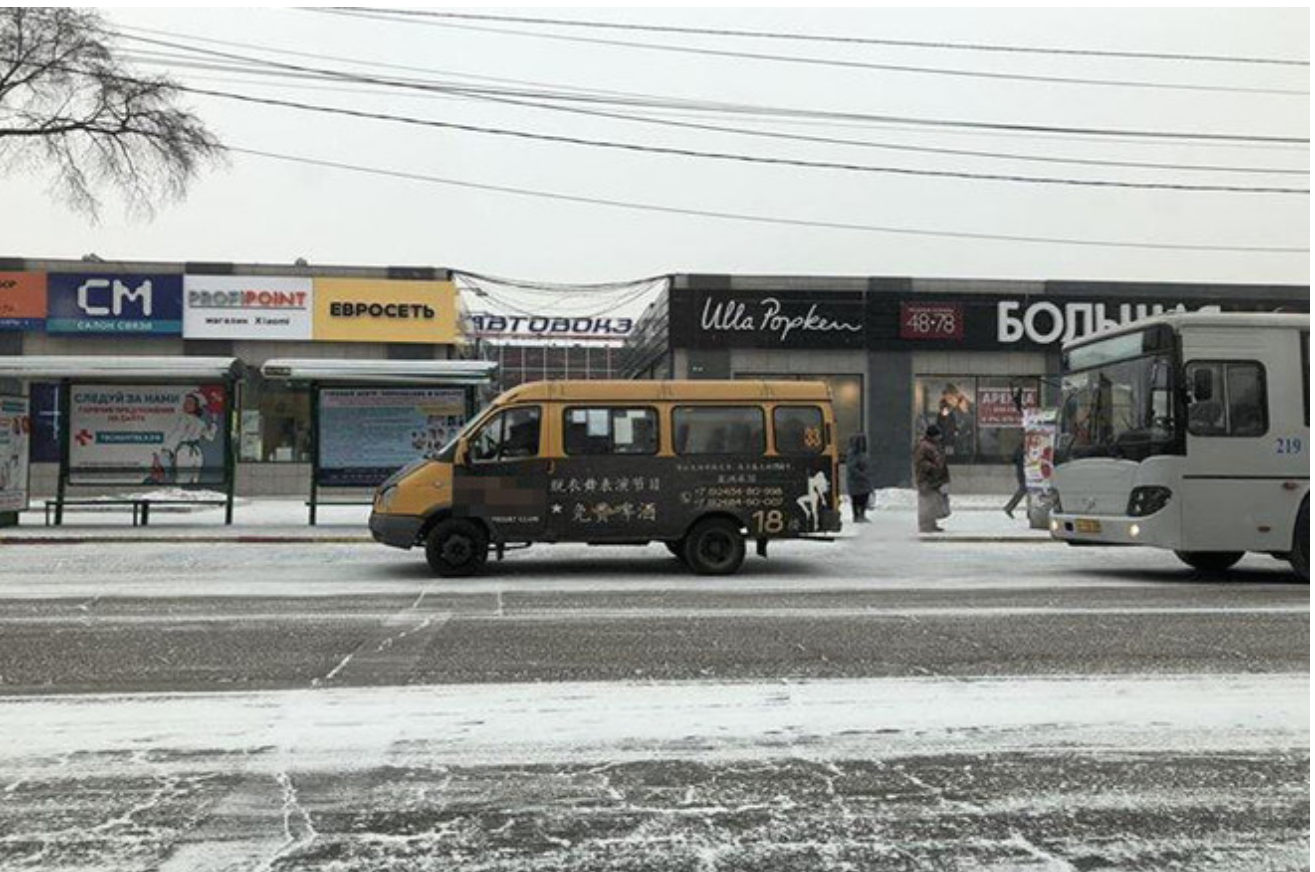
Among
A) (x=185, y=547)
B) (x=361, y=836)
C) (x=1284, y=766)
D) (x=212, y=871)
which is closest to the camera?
(x=212, y=871)

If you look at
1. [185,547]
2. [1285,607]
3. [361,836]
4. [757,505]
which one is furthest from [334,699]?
[185,547]

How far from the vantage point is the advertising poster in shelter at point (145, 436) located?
1762 cm

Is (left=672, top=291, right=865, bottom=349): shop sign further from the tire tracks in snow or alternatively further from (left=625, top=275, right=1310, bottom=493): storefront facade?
the tire tracks in snow

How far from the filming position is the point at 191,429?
58.4ft

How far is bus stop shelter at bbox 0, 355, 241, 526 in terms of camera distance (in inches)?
689

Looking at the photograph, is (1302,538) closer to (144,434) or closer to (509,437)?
(509,437)

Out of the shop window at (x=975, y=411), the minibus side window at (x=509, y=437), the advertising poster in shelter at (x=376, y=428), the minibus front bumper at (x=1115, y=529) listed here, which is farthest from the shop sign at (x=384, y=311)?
the minibus front bumper at (x=1115, y=529)

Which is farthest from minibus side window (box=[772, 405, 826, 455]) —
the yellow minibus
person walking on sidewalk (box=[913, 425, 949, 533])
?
person walking on sidewalk (box=[913, 425, 949, 533])

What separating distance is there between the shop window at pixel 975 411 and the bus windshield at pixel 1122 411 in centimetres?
1380

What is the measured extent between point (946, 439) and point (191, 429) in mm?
17518

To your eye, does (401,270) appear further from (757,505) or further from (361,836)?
(361,836)

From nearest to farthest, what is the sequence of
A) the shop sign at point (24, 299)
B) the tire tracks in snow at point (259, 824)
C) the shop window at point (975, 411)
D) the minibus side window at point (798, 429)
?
the tire tracks in snow at point (259, 824), the minibus side window at point (798, 429), the shop sign at point (24, 299), the shop window at point (975, 411)

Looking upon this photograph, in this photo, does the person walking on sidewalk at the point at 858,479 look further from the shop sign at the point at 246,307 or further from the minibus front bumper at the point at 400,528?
the shop sign at the point at 246,307

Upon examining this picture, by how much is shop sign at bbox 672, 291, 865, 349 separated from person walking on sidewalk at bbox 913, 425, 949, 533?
9.12 metres
